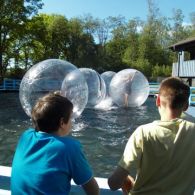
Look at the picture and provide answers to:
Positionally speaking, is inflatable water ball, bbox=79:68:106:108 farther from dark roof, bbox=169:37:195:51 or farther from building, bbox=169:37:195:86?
dark roof, bbox=169:37:195:51

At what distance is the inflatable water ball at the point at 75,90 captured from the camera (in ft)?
34.8

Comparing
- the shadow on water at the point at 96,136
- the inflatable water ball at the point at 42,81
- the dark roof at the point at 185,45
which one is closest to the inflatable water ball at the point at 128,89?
the shadow on water at the point at 96,136

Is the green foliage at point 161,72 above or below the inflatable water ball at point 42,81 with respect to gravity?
below

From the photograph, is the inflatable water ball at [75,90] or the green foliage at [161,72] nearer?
the inflatable water ball at [75,90]

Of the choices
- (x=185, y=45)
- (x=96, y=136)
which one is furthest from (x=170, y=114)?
(x=185, y=45)

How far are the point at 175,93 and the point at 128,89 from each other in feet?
51.7

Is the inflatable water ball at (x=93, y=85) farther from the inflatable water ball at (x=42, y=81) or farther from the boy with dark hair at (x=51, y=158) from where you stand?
the boy with dark hair at (x=51, y=158)

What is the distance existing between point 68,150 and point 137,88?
1624 centimetres

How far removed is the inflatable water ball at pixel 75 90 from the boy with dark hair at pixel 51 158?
26.9 feet

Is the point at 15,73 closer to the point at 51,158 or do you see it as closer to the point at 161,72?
the point at 161,72

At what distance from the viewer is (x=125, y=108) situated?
59.9 ft

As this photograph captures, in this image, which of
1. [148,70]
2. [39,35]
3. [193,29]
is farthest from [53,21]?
[193,29]

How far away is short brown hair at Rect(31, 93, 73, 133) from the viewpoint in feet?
7.52

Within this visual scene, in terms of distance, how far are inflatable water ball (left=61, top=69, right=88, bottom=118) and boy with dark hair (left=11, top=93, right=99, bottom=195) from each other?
8.20 metres
